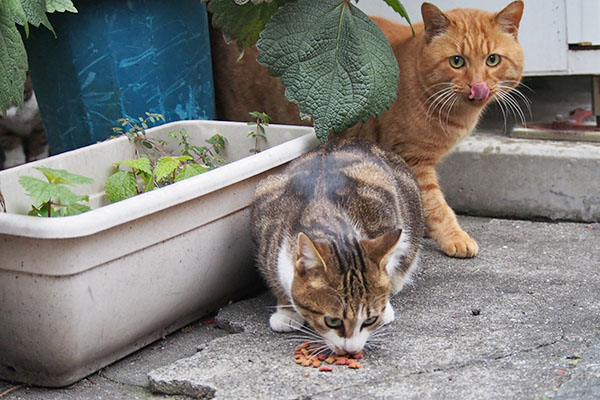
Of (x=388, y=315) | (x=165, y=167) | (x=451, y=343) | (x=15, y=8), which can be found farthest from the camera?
(x=165, y=167)

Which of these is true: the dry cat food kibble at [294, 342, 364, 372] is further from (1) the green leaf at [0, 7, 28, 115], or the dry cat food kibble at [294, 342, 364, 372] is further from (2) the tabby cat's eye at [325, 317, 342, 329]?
(1) the green leaf at [0, 7, 28, 115]

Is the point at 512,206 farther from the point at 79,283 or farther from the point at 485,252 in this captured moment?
the point at 79,283

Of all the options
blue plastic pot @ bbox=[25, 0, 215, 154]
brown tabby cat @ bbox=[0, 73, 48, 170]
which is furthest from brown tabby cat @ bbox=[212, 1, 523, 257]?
brown tabby cat @ bbox=[0, 73, 48, 170]

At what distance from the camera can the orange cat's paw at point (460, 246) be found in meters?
2.88

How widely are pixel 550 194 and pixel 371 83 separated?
1.16 m

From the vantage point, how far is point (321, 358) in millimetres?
2170

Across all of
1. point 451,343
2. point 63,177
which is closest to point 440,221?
point 451,343

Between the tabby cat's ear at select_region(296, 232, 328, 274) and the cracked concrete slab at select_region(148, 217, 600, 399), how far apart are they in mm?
255

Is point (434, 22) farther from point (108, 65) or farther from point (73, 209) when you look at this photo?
point (73, 209)

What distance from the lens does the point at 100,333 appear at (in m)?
2.16

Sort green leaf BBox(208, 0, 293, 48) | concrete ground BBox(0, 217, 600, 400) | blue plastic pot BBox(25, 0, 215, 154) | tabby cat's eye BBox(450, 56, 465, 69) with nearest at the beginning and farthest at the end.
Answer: concrete ground BBox(0, 217, 600, 400) → green leaf BBox(208, 0, 293, 48) → blue plastic pot BBox(25, 0, 215, 154) → tabby cat's eye BBox(450, 56, 465, 69)

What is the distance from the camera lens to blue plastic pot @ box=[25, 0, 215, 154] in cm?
287

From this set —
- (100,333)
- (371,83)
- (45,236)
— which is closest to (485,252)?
(371,83)

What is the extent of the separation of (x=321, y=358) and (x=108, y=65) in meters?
1.33
